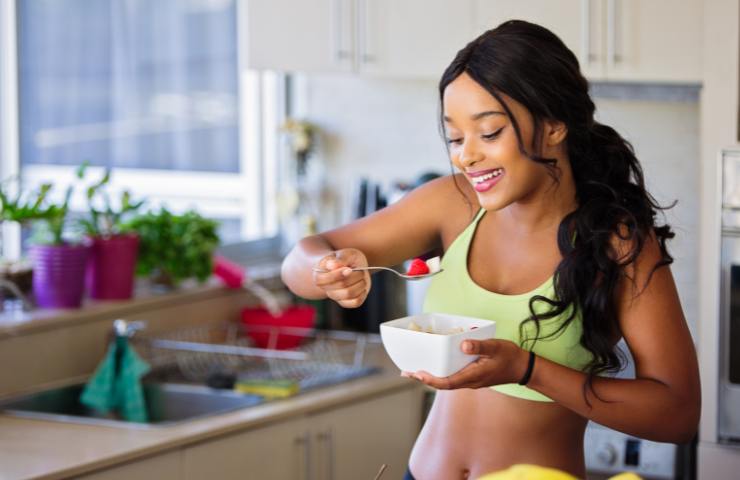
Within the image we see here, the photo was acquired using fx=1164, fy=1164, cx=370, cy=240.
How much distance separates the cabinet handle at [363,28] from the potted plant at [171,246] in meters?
0.66

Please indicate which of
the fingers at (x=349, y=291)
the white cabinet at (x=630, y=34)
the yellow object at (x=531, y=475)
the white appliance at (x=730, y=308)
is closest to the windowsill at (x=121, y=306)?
the white cabinet at (x=630, y=34)

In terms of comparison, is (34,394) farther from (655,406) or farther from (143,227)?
(655,406)

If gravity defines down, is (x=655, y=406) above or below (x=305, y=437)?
above

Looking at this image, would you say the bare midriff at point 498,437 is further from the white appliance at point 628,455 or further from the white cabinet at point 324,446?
the white appliance at point 628,455

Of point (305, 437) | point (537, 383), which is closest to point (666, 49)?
point (305, 437)

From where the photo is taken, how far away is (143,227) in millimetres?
3207

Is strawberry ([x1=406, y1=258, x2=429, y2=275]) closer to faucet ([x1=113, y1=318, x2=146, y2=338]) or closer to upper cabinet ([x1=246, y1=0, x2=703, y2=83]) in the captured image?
faucet ([x1=113, y1=318, x2=146, y2=338])

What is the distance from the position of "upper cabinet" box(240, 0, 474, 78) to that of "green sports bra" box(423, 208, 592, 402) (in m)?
1.38

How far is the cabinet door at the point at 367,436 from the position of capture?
114 inches

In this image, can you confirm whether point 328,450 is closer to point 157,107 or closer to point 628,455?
point 628,455

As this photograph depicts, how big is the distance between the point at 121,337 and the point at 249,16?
993 mm

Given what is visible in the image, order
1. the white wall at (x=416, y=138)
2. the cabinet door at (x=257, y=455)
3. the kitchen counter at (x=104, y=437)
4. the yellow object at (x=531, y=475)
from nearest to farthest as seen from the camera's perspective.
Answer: the yellow object at (x=531, y=475) < the kitchen counter at (x=104, y=437) < the cabinet door at (x=257, y=455) < the white wall at (x=416, y=138)

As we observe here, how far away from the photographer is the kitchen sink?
283cm

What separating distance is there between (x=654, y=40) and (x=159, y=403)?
159 cm
